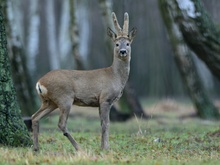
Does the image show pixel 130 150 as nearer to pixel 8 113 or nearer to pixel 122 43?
pixel 122 43

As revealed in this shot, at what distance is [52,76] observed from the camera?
1075cm

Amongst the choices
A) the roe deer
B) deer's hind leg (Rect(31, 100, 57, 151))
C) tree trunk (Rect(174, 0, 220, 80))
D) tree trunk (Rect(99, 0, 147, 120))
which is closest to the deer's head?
the roe deer

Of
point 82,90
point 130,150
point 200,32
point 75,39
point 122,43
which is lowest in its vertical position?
point 130,150

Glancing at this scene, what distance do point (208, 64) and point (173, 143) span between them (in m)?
4.68

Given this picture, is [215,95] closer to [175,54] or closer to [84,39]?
[84,39]

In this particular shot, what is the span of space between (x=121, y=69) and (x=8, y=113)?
223cm

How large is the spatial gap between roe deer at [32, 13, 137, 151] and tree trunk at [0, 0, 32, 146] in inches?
13.1

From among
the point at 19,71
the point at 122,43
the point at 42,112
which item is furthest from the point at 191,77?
the point at 42,112

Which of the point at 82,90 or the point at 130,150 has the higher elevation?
the point at 82,90

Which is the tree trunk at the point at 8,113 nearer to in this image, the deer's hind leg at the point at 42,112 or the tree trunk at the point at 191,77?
the deer's hind leg at the point at 42,112

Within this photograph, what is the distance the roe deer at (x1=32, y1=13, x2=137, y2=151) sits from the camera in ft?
35.0

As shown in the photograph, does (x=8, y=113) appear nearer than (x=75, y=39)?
Yes

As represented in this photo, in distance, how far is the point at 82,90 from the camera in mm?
10969

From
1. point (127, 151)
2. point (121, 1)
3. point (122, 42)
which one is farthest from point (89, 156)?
point (121, 1)
